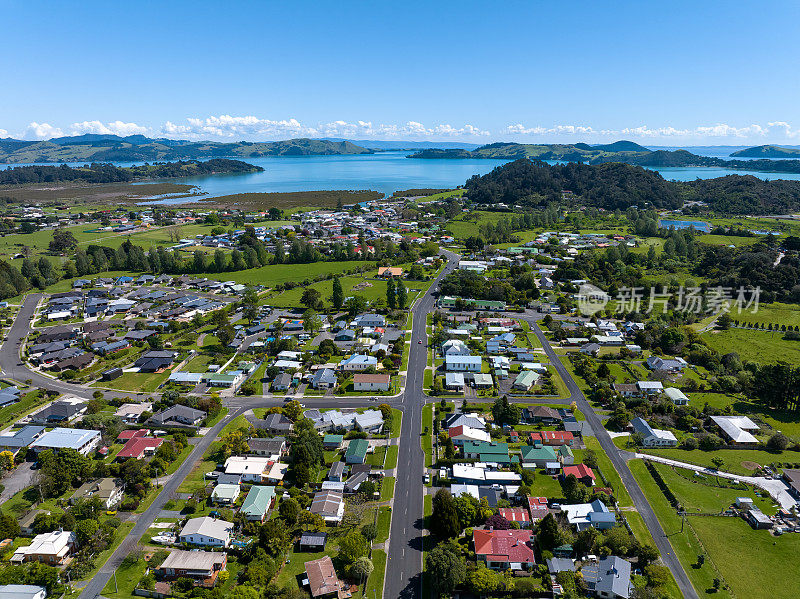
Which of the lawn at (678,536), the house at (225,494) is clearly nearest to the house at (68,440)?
the house at (225,494)

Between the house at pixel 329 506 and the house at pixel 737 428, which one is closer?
the house at pixel 329 506

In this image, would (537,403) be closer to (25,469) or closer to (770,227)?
(25,469)

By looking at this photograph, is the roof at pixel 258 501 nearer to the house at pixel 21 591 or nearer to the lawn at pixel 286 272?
the house at pixel 21 591

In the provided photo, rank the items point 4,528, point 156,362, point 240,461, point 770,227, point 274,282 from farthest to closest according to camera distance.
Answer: point 770,227 < point 274,282 < point 156,362 < point 240,461 < point 4,528

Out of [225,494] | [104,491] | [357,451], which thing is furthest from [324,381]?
[104,491]

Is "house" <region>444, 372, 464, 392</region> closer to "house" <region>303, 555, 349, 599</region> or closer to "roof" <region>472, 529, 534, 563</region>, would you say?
"roof" <region>472, 529, 534, 563</region>

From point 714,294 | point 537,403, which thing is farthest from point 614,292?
point 537,403
